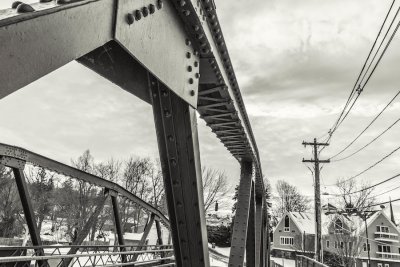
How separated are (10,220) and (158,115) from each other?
125 ft

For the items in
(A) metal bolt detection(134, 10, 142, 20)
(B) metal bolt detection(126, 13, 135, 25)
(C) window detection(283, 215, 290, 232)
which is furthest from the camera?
(C) window detection(283, 215, 290, 232)

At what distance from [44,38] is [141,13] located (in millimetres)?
830

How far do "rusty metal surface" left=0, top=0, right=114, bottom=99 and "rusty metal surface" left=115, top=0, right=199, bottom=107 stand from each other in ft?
0.73

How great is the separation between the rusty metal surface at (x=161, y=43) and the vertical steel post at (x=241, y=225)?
4492 millimetres

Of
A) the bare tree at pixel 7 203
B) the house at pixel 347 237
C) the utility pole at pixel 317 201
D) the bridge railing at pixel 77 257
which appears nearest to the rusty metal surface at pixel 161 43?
the bridge railing at pixel 77 257

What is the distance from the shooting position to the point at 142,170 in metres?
47.6

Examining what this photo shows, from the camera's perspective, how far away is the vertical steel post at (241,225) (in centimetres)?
617

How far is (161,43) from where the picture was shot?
219 cm

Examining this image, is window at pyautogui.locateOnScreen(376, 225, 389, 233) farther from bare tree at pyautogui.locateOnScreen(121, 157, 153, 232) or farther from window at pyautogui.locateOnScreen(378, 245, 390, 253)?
bare tree at pyautogui.locateOnScreen(121, 157, 153, 232)

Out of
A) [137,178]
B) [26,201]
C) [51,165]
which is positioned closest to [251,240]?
[51,165]

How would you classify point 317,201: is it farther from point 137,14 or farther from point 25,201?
point 137,14

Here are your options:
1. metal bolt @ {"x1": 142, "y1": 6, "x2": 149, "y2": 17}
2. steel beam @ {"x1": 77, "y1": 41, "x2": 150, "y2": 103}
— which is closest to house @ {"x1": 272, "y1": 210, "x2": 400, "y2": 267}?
steel beam @ {"x1": 77, "y1": 41, "x2": 150, "y2": 103}

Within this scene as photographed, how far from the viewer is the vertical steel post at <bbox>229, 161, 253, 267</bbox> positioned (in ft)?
A: 20.2

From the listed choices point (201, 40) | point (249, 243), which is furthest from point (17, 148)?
point (249, 243)
